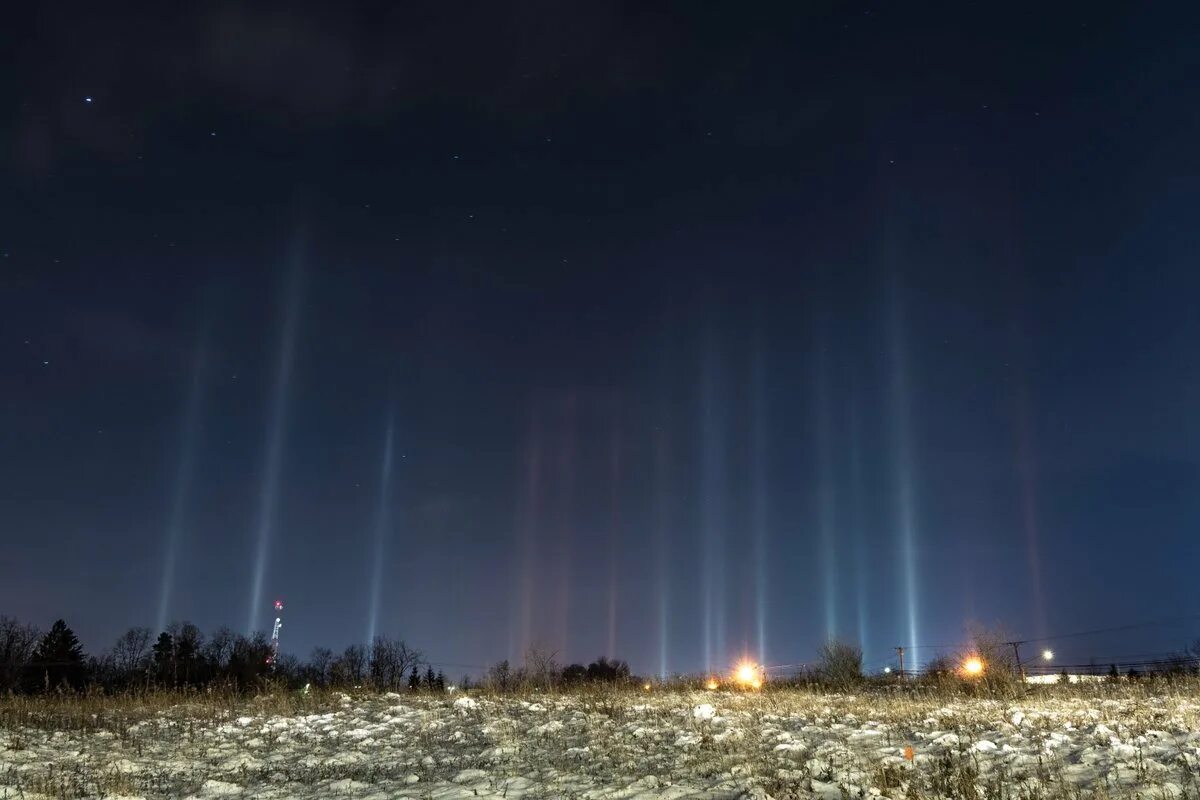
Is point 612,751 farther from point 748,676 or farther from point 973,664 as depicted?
point 973,664

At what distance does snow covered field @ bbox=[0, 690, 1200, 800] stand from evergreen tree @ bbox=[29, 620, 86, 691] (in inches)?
3189

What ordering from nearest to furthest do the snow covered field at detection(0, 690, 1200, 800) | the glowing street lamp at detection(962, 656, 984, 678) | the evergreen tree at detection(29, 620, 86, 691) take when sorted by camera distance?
the snow covered field at detection(0, 690, 1200, 800) → the glowing street lamp at detection(962, 656, 984, 678) → the evergreen tree at detection(29, 620, 86, 691)

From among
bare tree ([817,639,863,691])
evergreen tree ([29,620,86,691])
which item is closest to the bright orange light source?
bare tree ([817,639,863,691])

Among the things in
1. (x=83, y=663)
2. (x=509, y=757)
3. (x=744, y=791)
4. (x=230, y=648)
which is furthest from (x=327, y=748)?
(x=230, y=648)

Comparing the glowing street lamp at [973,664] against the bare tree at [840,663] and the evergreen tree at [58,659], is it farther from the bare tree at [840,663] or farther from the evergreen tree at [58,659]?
the evergreen tree at [58,659]

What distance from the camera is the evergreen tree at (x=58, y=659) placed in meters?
87.6

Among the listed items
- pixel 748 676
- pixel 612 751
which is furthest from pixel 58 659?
pixel 612 751

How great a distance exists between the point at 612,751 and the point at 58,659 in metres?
106

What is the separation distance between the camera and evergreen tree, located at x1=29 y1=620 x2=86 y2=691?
8762cm

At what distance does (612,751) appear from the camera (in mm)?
14227

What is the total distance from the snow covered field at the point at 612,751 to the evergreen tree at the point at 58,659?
81005 mm

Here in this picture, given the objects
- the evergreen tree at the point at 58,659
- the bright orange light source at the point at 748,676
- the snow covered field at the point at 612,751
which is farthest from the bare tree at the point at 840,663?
the evergreen tree at the point at 58,659

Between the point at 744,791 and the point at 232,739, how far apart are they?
1214 centimetres

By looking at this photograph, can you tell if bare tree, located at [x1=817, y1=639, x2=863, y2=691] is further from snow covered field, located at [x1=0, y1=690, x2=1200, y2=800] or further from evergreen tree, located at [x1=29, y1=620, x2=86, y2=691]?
evergreen tree, located at [x1=29, y1=620, x2=86, y2=691]
